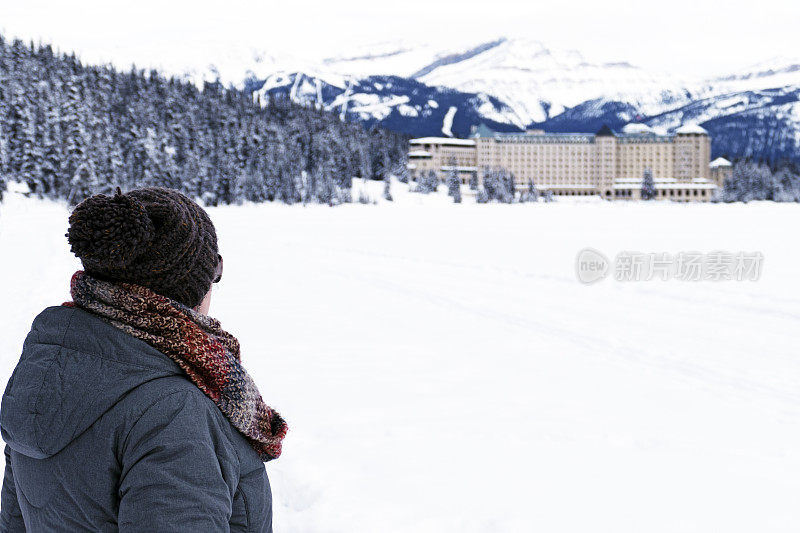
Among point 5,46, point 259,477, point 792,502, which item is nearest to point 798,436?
point 792,502

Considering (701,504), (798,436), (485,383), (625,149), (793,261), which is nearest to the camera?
(701,504)

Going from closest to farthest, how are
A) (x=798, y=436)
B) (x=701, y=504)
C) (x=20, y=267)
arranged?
(x=701, y=504) < (x=798, y=436) < (x=20, y=267)

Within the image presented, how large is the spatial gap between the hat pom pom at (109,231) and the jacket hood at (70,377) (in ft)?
0.51

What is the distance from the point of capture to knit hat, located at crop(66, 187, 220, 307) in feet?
5.80

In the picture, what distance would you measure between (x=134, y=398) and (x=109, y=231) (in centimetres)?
40

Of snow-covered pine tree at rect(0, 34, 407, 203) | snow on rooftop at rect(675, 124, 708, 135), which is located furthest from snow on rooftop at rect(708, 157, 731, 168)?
snow-covered pine tree at rect(0, 34, 407, 203)

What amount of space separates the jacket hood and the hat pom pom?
155 millimetres

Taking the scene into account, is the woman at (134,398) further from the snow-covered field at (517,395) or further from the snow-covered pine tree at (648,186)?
the snow-covered pine tree at (648,186)

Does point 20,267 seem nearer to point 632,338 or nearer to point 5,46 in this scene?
point 632,338

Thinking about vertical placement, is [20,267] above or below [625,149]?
below

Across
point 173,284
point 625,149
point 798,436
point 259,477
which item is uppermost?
point 625,149

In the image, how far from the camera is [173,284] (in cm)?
190

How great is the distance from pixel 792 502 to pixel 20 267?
56.4 ft

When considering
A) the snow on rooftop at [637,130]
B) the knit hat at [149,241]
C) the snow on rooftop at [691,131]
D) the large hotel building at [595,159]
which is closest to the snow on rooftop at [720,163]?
the large hotel building at [595,159]
